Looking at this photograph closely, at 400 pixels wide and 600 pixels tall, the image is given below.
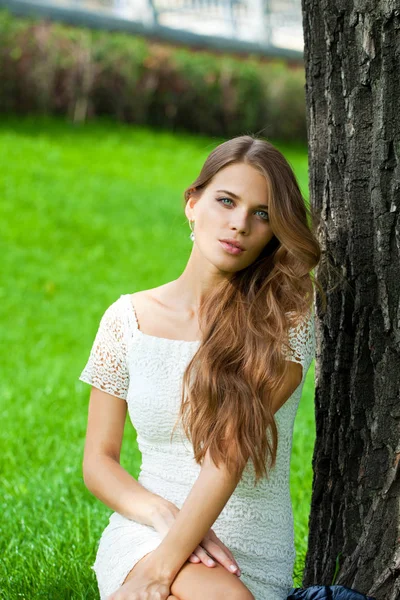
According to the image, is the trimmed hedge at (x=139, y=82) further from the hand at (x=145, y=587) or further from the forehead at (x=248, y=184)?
the hand at (x=145, y=587)

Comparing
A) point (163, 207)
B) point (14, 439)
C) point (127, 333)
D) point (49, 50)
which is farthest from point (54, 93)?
point (127, 333)

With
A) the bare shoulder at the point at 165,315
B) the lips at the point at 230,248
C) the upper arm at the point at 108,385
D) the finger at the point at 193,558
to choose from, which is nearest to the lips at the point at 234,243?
the lips at the point at 230,248

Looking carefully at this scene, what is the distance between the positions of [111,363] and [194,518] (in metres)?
0.60

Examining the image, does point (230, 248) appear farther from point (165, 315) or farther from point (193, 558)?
point (193, 558)

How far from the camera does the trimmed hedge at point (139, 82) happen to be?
1304 centimetres

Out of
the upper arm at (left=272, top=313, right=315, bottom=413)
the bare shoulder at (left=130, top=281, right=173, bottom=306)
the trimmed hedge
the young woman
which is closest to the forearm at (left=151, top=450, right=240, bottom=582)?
the young woman

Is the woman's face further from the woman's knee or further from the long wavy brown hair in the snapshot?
the woman's knee

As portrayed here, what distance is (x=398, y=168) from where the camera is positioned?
2580 millimetres

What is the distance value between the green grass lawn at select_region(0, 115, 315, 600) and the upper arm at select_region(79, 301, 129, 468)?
0.51 meters

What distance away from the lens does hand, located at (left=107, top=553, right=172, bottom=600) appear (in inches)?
96.3

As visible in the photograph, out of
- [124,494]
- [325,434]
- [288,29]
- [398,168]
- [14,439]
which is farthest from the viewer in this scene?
[288,29]

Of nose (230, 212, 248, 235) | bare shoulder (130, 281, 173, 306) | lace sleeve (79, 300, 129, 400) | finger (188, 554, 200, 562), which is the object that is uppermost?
nose (230, 212, 248, 235)

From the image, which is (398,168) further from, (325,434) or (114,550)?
(114,550)

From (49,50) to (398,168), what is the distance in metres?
11.2
